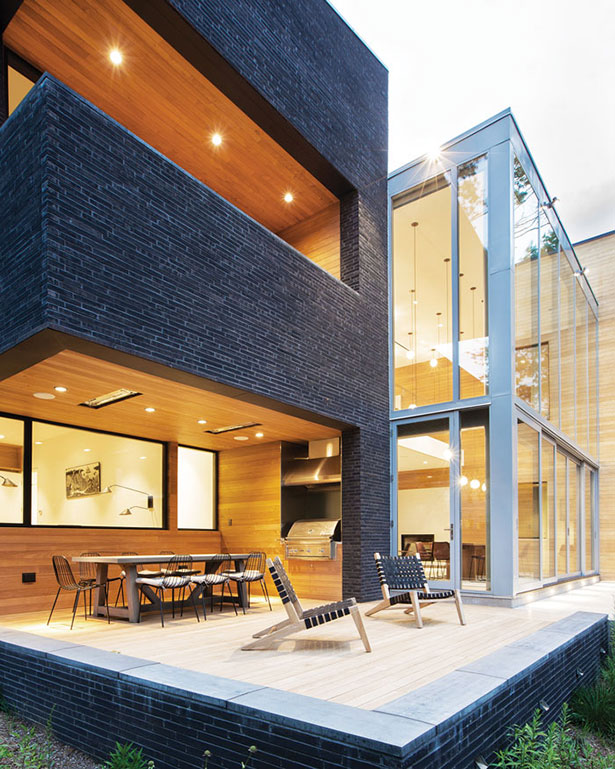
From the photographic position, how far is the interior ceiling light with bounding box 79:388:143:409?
24.4 feet

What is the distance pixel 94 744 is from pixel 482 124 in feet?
31.8

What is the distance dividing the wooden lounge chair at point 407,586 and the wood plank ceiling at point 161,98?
5.73 meters

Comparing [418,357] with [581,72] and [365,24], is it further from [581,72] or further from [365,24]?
[581,72]

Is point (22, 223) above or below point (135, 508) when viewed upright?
above

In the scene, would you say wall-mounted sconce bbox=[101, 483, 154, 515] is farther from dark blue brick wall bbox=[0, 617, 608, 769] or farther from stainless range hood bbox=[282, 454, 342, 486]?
dark blue brick wall bbox=[0, 617, 608, 769]

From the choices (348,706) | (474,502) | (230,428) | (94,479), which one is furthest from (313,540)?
(348,706)

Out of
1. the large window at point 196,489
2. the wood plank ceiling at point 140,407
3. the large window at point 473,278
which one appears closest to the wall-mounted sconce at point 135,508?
the large window at point 196,489

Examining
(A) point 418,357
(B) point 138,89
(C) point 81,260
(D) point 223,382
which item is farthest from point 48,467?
(A) point 418,357

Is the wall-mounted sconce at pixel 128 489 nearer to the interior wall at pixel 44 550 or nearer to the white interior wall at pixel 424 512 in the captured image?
the interior wall at pixel 44 550

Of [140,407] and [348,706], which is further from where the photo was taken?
[140,407]

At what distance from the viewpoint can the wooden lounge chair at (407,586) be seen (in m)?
6.77

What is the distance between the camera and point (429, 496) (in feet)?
31.6

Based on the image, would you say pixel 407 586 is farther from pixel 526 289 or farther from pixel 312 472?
pixel 526 289

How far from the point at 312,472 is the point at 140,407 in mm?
3275
